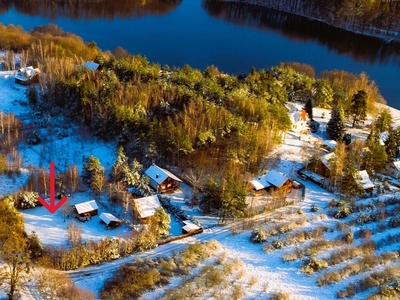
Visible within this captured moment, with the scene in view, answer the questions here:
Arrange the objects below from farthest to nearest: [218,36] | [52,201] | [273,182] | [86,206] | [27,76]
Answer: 1. [218,36]
2. [27,76]
3. [273,182]
4. [52,201]
5. [86,206]

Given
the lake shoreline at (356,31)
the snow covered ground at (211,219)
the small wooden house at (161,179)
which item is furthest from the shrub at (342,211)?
the lake shoreline at (356,31)

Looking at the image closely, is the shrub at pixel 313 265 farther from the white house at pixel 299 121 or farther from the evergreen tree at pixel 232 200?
the white house at pixel 299 121

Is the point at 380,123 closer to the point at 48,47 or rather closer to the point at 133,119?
the point at 133,119

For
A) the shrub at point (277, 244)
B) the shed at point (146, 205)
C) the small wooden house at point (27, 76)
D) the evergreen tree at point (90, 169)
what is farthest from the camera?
the small wooden house at point (27, 76)

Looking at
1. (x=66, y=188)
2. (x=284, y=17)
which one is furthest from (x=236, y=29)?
(x=66, y=188)

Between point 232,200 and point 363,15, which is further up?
point 363,15

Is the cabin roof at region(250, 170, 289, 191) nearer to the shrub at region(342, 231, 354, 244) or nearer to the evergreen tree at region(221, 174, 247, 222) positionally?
the evergreen tree at region(221, 174, 247, 222)

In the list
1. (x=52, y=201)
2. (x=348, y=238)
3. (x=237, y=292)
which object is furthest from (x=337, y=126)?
(x=52, y=201)

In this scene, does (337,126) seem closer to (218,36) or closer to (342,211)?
(342,211)
